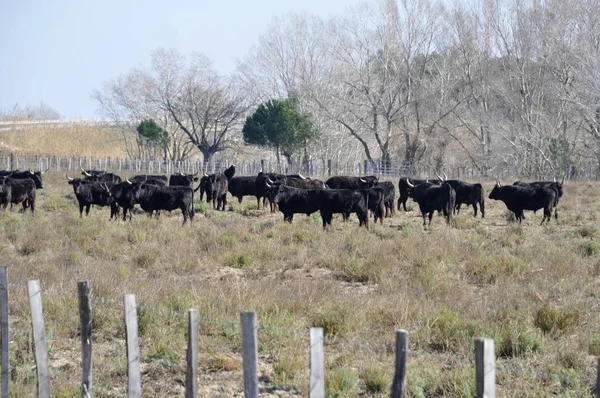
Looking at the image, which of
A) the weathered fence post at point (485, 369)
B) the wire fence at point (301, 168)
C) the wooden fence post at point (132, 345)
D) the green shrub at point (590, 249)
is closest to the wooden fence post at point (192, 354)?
the wooden fence post at point (132, 345)

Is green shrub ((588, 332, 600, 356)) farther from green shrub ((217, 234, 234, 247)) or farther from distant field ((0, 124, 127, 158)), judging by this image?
distant field ((0, 124, 127, 158))

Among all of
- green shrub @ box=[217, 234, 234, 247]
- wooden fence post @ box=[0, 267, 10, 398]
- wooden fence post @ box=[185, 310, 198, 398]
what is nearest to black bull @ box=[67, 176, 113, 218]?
green shrub @ box=[217, 234, 234, 247]

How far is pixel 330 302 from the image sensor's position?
401 inches

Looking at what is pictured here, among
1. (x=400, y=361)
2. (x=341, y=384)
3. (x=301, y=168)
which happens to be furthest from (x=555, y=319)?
(x=301, y=168)

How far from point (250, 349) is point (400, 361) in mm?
853

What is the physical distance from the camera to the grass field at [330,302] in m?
7.68

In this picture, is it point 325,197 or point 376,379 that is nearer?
point 376,379


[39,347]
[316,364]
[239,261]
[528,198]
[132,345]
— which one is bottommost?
[239,261]

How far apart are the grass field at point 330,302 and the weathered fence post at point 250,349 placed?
2.55m

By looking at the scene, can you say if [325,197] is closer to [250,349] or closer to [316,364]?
[250,349]

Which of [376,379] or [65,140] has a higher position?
[65,140]

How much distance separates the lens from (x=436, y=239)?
711 inches

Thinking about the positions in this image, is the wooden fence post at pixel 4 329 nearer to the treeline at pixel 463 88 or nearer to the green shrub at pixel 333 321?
the green shrub at pixel 333 321

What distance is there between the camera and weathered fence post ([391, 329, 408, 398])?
14.4 feet
